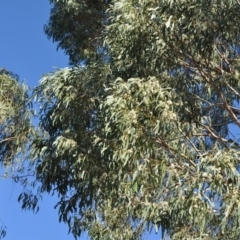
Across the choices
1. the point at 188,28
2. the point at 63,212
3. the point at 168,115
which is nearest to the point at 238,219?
the point at 168,115

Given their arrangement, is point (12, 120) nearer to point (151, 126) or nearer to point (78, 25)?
point (78, 25)

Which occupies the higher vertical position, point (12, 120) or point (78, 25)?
point (78, 25)

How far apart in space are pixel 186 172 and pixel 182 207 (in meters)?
0.41

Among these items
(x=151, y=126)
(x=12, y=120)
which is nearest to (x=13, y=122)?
(x=12, y=120)

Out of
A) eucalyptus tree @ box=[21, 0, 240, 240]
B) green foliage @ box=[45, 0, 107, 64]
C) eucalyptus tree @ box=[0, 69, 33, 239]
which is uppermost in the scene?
green foliage @ box=[45, 0, 107, 64]

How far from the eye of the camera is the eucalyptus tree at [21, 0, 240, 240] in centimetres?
489

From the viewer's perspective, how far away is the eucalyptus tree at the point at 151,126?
16.1 feet

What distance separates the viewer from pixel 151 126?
507 cm

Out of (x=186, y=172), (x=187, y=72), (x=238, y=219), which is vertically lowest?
(x=238, y=219)

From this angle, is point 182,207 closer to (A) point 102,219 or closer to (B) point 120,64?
(B) point 120,64

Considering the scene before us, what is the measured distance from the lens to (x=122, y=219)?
6.64 meters

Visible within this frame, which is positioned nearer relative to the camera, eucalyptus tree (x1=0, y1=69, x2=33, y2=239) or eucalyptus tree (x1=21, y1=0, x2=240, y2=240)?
eucalyptus tree (x1=21, y1=0, x2=240, y2=240)

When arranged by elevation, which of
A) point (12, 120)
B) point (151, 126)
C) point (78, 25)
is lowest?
point (151, 126)

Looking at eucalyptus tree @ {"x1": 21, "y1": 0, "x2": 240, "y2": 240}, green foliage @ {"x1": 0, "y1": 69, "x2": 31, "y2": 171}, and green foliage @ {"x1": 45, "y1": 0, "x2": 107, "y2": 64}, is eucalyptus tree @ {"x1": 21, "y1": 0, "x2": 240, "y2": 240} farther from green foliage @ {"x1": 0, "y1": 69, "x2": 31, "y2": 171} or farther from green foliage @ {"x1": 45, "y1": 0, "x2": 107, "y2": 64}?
green foliage @ {"x1": 45, "y1": 0, "x2": 107, "y2": 64}
